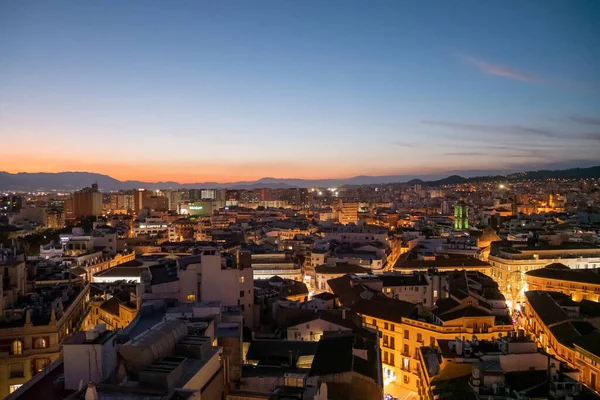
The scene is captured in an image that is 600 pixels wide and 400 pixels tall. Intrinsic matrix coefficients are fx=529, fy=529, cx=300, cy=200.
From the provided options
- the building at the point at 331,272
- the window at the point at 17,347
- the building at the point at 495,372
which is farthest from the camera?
the building at the point at 331,272

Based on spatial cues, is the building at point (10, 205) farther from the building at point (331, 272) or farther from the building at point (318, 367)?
the building at point (318, 367)

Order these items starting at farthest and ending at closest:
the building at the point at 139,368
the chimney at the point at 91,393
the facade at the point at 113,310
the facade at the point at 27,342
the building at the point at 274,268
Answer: the building at the point at 274,268 < the facade at the point at 113,310 < the facade at the point at 27,342 < the building at the point at 139,368 < the chimney at the point at 91,393

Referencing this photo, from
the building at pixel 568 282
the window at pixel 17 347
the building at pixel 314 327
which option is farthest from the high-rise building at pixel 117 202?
the window at pixel 17 347

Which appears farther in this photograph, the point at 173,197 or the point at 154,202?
the point at 173,197

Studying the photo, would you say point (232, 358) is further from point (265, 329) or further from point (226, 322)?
point (265, 329)

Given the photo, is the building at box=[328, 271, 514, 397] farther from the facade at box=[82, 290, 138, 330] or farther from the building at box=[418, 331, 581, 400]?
the facade at box=[82, 290, 138, 330]

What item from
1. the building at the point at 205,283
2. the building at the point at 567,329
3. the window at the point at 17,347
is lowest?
the building at the point at 567,329

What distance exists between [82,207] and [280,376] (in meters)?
122

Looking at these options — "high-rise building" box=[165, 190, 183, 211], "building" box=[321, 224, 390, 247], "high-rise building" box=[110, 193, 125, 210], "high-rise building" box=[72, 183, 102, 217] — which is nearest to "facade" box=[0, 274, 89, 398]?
"building" box=[321, 224, 390, 247]

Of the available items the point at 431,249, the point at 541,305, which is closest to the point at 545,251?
the point at 431,249

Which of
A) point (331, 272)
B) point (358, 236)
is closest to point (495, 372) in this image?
point (331, 272)

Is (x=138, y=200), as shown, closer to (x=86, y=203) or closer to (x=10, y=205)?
(x=86, y=203)

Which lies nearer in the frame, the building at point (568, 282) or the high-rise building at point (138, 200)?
the building at point (568, 282)

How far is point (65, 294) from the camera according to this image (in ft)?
70.0
